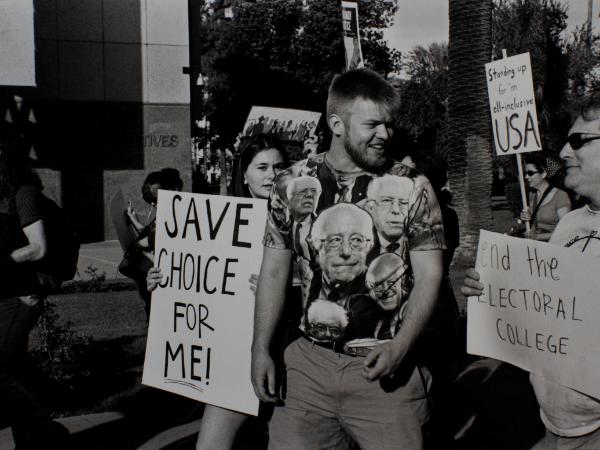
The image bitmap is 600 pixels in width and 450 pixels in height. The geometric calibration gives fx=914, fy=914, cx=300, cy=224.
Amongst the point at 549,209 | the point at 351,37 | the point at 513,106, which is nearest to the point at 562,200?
the point at 549,209

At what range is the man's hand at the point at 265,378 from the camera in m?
3.31

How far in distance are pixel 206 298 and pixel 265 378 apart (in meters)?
0.88

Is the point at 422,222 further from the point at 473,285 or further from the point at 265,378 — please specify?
the point at 265,378

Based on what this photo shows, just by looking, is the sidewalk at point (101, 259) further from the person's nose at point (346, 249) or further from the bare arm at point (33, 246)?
the person's nose at point (346, 249)

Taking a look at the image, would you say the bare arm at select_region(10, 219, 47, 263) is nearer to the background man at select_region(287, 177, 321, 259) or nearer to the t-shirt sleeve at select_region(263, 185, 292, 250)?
the t-shirt sleeve at select_region(263, 185, 292, 250)

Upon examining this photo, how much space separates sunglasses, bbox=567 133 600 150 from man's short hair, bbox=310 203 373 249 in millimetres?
704

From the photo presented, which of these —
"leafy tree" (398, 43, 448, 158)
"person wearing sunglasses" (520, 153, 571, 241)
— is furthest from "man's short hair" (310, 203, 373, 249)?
"leafy tree" (398, 43, 448, 158)

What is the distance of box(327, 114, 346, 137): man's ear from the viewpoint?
3209 millimetres

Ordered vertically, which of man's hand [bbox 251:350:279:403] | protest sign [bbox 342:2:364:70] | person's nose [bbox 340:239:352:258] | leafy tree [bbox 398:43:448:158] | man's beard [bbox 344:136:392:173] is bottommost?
man's hand [bbox 251:350:279:403]

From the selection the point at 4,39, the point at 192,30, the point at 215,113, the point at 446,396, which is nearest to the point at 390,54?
the point at 215,113

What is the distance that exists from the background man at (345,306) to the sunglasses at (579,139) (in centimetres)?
51

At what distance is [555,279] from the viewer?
2850 millimetres

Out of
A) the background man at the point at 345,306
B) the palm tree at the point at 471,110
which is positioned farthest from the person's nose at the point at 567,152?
the palm tree at the point at 471,110

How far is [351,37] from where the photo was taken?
14.3 metres
